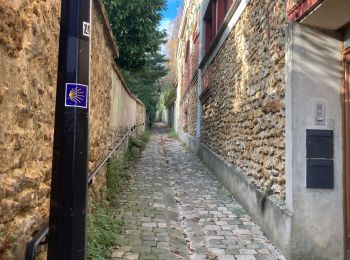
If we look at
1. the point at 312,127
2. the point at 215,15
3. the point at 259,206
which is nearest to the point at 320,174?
the point at 312,127

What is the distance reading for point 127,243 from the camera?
475 cm

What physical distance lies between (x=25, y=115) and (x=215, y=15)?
10.2 metres

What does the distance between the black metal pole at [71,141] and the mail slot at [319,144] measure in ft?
10.7

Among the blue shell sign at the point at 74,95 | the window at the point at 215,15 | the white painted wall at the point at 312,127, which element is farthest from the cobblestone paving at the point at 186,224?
the window at the point at 215,15

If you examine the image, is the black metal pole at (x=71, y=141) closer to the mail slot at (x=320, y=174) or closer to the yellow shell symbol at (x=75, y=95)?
the yellow shell symbol at (x=75, y=95)

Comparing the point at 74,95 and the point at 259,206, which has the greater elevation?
the point at 74,95

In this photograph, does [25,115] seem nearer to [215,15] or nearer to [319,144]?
[319,144]

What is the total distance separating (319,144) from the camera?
14.3 feet

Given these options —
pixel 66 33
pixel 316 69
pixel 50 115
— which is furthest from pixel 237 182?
pixel 66 33

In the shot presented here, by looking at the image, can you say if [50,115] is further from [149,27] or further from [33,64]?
[149,27]

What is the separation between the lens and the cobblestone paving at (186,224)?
4648 millimetres

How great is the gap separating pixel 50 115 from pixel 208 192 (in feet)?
18.6

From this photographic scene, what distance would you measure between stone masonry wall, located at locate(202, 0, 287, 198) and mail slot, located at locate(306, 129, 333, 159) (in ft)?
1.52

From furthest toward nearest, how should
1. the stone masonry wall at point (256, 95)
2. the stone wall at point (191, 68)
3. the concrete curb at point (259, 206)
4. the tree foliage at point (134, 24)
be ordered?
the stone wall at point (191, 68) → the tree foliage at point (134, 24) → the stone masonry wall at point (256, 95) → the concrete curb at point (259, 206)
